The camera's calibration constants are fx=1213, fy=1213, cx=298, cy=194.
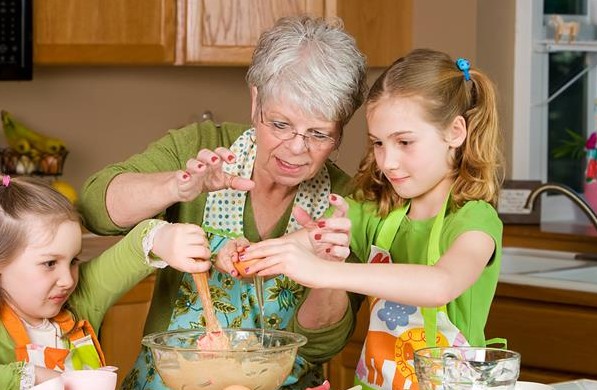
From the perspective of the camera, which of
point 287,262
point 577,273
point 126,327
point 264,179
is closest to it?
point 287,262

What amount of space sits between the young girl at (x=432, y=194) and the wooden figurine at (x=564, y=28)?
7.28 feet

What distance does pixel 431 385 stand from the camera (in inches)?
59.2

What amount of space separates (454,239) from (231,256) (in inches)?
16.5

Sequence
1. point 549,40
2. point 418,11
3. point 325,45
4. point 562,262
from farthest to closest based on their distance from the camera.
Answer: point 549,40 < point 418,11 < point 562,262 < point 325,45

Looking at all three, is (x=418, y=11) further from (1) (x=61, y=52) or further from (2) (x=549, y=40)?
(1) (x=61, y=52)

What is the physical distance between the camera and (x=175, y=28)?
150 inches

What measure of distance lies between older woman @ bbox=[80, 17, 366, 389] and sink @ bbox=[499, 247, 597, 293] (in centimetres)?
113

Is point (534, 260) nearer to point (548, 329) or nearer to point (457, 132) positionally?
point (548, 329)

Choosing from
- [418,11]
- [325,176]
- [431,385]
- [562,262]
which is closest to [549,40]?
[418,11]

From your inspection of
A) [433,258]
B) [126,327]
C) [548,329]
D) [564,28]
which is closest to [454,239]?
[433,258]

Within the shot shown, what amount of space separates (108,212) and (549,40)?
2553mm

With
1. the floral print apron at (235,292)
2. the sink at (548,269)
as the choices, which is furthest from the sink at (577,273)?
the floral print apron at (235,292)

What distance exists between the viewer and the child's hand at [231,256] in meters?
1.80

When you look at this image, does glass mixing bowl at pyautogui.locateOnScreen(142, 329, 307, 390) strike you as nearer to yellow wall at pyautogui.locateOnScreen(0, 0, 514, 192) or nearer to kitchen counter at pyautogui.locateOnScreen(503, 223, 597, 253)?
kitchen counter at pyautogui.locateOnScreen(503, 223, 597, 253)
